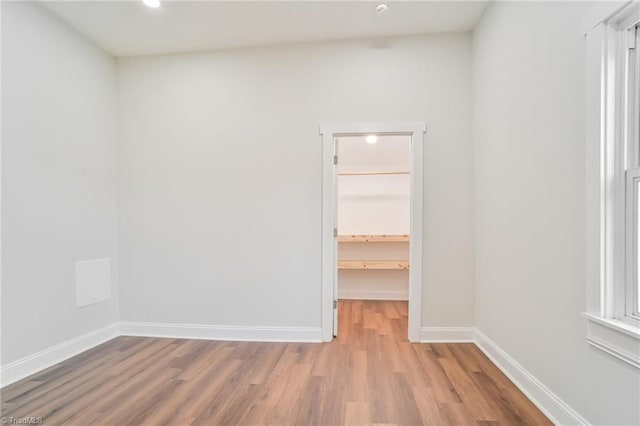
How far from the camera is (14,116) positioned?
7.55 feet

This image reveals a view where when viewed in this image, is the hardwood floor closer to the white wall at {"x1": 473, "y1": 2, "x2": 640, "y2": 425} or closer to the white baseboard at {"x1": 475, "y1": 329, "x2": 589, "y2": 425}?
the white baseboard at {"x1": 475, "y1": 329, "x2": 589, "y2": 425}

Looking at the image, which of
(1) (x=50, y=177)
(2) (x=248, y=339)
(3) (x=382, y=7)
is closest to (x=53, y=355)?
(1) (x=50, y=177)

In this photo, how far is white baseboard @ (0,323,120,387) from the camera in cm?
223

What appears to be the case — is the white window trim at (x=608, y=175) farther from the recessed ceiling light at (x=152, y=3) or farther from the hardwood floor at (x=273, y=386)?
the recessed ceiling light at (x=152, y=3)

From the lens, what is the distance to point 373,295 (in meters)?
4.64

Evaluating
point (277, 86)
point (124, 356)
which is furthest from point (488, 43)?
point (124, 356)

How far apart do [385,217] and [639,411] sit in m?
3.82

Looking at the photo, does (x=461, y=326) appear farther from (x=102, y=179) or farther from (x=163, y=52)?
(x=163, y=52)

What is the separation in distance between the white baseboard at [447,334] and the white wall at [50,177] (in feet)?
10.9

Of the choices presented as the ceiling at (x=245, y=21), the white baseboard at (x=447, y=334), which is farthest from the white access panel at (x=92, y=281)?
the white baseboard at (x=447, y=334)

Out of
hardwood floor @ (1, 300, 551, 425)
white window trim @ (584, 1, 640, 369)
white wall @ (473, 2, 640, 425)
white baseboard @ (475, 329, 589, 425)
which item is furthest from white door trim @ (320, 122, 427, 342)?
white window trim @ (584, 1, 640, 369)

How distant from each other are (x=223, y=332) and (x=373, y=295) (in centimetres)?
242

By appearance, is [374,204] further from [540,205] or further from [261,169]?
[540,205]

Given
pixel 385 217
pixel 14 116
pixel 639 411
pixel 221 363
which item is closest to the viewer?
pixel 639 411
